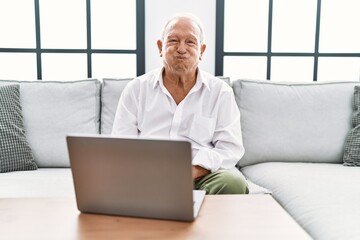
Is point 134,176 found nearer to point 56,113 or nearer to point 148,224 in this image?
point 148,224

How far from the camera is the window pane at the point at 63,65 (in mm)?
2756

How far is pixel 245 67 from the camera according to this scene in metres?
2.85

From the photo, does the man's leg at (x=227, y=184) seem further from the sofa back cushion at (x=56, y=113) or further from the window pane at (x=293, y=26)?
the window pane at (x=293, y=26)

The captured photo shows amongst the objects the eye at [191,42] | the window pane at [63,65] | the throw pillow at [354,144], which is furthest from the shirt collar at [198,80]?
the window pane at [63,65]

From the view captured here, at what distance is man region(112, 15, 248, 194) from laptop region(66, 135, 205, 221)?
2.34 feet

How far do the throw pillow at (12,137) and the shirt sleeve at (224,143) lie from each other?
0.95 meters

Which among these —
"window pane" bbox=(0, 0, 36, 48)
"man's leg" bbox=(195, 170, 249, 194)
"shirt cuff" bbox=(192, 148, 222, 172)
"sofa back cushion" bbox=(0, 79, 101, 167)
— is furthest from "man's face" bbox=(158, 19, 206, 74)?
"window pane" bbox=(0, 0, 36, 48)

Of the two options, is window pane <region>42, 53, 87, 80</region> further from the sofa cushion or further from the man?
the man

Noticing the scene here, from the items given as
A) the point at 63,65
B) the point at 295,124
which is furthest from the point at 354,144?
the point at 63,65

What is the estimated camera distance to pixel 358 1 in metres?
2.79

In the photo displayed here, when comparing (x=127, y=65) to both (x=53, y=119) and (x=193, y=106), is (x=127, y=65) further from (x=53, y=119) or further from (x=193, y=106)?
(x=193, y=106)

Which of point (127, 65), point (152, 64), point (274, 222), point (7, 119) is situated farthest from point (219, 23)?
point (274, 222)

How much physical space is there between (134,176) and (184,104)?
2.85ft

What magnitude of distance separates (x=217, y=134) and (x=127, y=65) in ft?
4.31
